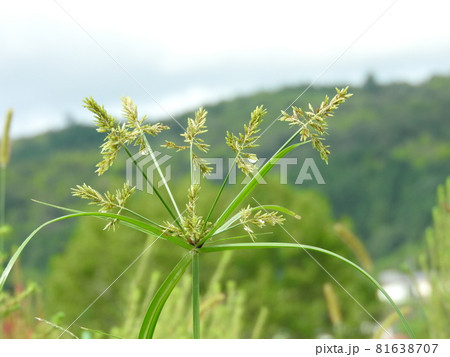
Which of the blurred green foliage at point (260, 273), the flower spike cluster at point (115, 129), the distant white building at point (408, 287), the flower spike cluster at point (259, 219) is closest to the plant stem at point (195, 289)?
the flower spike cluster at point (259, 219)

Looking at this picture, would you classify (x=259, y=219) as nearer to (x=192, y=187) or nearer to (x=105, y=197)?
(x=192, y=187)

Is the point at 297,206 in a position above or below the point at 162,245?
above

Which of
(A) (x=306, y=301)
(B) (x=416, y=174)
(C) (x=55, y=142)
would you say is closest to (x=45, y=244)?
(C) (x=55, y=142)

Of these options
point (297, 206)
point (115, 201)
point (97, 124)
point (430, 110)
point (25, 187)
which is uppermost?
point (430, 110)

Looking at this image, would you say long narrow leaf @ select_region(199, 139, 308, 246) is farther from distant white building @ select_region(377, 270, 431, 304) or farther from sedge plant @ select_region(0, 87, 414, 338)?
distant white building @ select_region(377, 270, 431, 304)

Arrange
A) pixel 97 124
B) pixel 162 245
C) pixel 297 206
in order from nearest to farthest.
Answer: pixel 97 124
pixel 162 245
pixel 297 206

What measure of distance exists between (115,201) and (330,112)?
0.41 metres

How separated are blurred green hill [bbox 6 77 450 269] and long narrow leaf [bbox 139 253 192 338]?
3747 cm

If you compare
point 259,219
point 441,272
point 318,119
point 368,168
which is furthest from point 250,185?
point 368,168

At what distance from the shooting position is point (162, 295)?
928 millimetres

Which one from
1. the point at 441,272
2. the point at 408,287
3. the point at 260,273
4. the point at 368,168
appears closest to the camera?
the point at 441,272

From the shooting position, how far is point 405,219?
4688 cm

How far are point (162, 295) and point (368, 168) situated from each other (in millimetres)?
47313

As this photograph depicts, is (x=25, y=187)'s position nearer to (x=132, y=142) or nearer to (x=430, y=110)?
(x=430, y=110)
